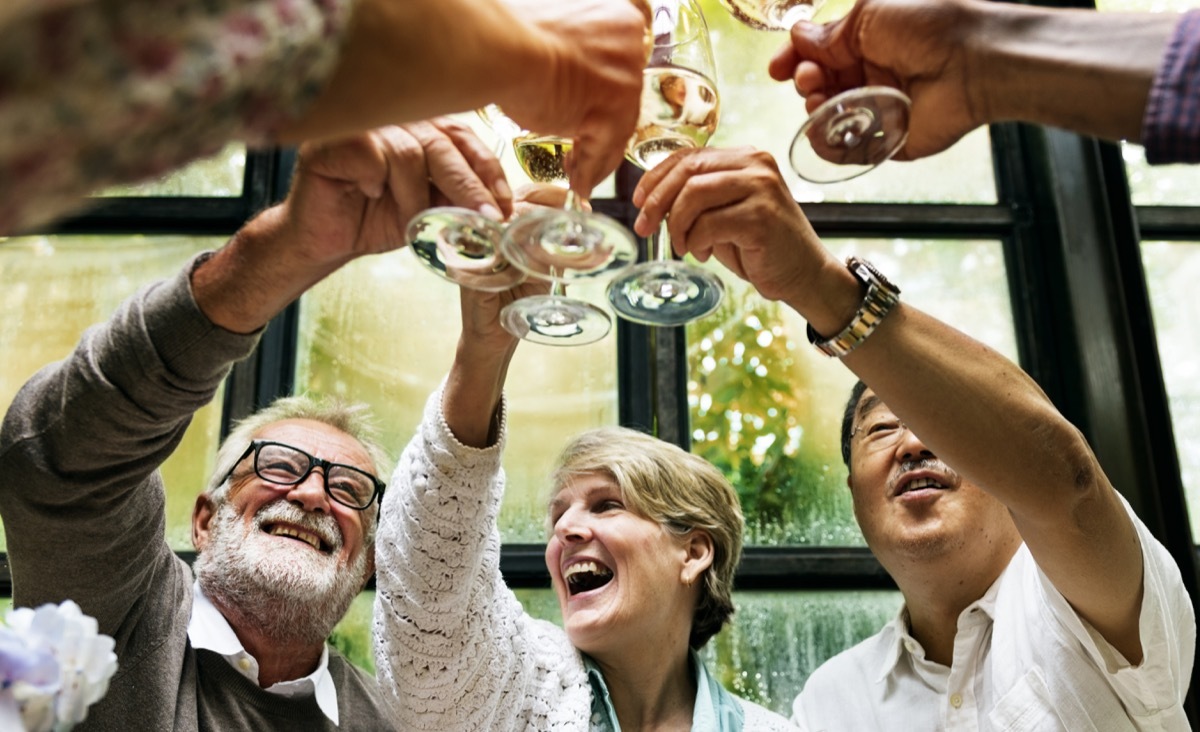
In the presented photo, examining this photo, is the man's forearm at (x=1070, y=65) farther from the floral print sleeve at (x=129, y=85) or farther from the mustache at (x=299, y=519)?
the mustache at (x=299, y=519)

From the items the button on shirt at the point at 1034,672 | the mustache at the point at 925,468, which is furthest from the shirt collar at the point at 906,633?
the mustache at the point at 925,468

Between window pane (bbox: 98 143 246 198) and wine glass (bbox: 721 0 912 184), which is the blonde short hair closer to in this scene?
wine glass (bbox: 721 0 912 184)

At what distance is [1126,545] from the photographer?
1.55 m

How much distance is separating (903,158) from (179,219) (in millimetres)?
2360

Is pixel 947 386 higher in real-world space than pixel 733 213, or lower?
lower

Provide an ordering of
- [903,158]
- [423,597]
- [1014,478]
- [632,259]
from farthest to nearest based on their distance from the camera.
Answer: [423,597]
[1014,478]
[903,158]
[632,259]

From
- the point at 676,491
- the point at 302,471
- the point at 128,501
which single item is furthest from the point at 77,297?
the point at 676,491

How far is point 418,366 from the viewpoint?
9.73 feet

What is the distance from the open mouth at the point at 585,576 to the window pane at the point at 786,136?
62.0 inches

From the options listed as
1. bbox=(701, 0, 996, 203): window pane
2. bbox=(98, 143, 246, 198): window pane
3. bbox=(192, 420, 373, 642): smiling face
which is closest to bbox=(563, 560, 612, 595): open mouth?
bbox=(192, 420, 373, 642): smiling face

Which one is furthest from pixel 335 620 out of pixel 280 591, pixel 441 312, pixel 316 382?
pixel 441 312

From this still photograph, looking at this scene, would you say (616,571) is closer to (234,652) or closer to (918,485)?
(918,485)

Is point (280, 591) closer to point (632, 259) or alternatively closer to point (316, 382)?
point (316, 382)

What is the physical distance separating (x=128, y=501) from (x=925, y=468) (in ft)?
4.52
